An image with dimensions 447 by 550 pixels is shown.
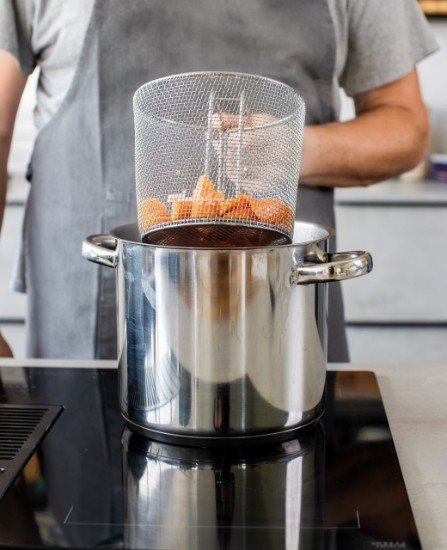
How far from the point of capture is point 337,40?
96cm

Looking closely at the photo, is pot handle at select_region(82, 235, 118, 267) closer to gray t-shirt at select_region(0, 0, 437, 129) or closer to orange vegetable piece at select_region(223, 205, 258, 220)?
orange vegetable piece at select_region(223, 205, 258, 220)

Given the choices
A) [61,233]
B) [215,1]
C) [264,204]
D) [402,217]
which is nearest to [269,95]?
[264,204]

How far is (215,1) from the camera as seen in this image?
907 millimetres

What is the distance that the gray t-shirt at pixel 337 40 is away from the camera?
0.92 m

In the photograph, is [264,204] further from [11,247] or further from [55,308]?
[11,247]

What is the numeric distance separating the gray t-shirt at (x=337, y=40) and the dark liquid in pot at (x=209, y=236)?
43 cm

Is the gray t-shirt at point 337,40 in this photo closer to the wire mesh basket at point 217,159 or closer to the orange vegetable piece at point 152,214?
the wire mesh basket at point 217,159

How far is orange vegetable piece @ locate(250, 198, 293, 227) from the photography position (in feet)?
1.94

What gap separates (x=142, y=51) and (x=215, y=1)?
3.9 inches

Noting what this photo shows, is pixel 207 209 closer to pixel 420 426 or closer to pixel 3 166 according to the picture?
pixel 420 426

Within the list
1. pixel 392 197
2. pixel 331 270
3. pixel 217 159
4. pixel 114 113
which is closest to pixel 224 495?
pixel 331 270

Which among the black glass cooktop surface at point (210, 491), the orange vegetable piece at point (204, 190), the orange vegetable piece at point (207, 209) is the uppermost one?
the orange vegetable piece at point (204, 190)

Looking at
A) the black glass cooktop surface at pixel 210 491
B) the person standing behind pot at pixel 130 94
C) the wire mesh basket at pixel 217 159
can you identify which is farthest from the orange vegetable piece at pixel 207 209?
the person standing behind pot at pixel 130 94

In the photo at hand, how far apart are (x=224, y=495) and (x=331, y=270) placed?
0.50 feet
